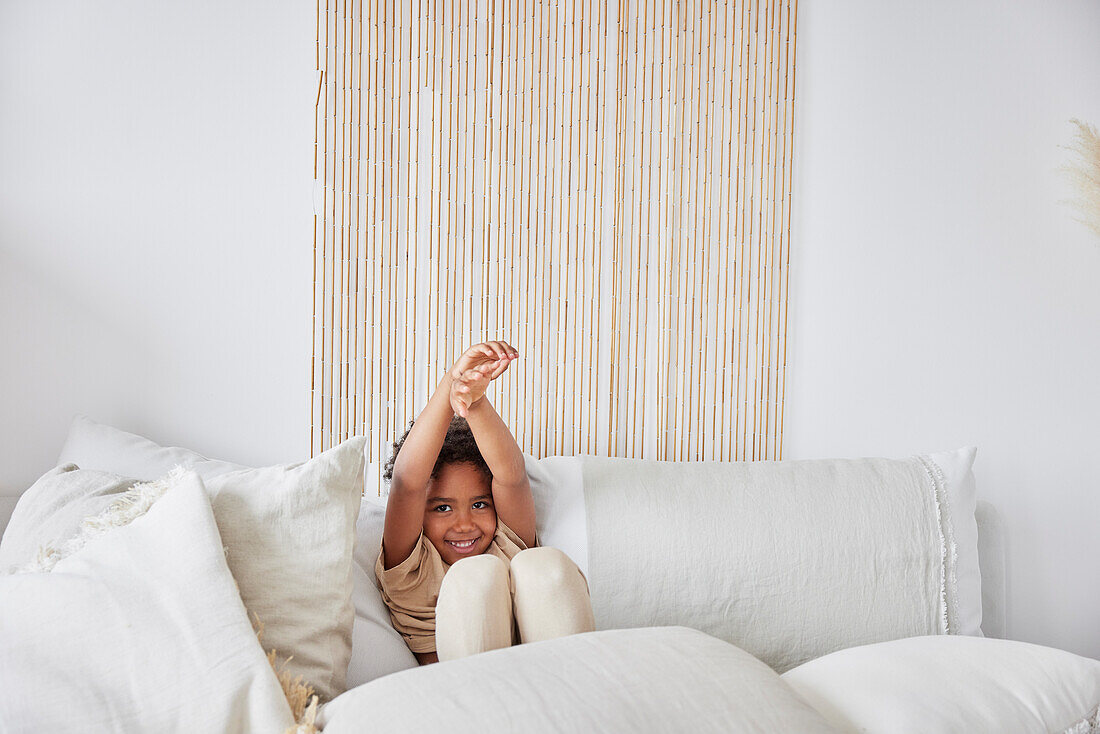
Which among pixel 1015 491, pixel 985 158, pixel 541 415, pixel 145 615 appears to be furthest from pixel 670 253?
pixel 145 615

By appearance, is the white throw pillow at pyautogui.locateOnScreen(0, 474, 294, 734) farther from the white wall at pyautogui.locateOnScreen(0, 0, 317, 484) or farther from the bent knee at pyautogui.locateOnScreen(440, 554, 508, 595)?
the white wall at pyautogui.locateOnScreen(0, 0, 317, 484)

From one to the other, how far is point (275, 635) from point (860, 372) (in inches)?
56.2

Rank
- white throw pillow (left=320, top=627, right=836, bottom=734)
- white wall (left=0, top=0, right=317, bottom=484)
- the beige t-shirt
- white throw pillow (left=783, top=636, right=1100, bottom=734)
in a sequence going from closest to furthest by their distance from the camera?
white throw pillow (left=320, top=627, right=836, bottom=734), white throw pillow (left=783, top=636, right=1100, bottom=734), the beige t-shirt, white wall (left=0, top=0, right=317, bottom=484)

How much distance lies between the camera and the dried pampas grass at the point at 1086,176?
1919 mm

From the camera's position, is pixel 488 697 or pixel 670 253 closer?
pixel 488 697

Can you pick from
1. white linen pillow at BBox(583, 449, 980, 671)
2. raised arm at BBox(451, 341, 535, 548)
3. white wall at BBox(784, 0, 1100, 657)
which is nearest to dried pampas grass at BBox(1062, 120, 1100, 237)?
white wall at BBox(784, 0, 1100, 657)

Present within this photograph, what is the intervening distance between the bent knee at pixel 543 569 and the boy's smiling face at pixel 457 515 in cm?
22

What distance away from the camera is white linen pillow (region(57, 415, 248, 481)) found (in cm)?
140

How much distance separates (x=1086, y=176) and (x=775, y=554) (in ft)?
4.24

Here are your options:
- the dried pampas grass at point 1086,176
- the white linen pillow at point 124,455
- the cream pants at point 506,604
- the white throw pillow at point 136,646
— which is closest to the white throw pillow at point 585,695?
the white throw pillow at point 136,646

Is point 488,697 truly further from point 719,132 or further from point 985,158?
point 985,158

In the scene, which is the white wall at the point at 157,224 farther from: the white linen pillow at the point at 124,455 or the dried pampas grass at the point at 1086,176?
the dried pampas grass at the point at 1086,176

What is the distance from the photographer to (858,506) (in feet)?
4.91

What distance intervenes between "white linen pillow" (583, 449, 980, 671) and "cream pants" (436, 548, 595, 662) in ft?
0.75
